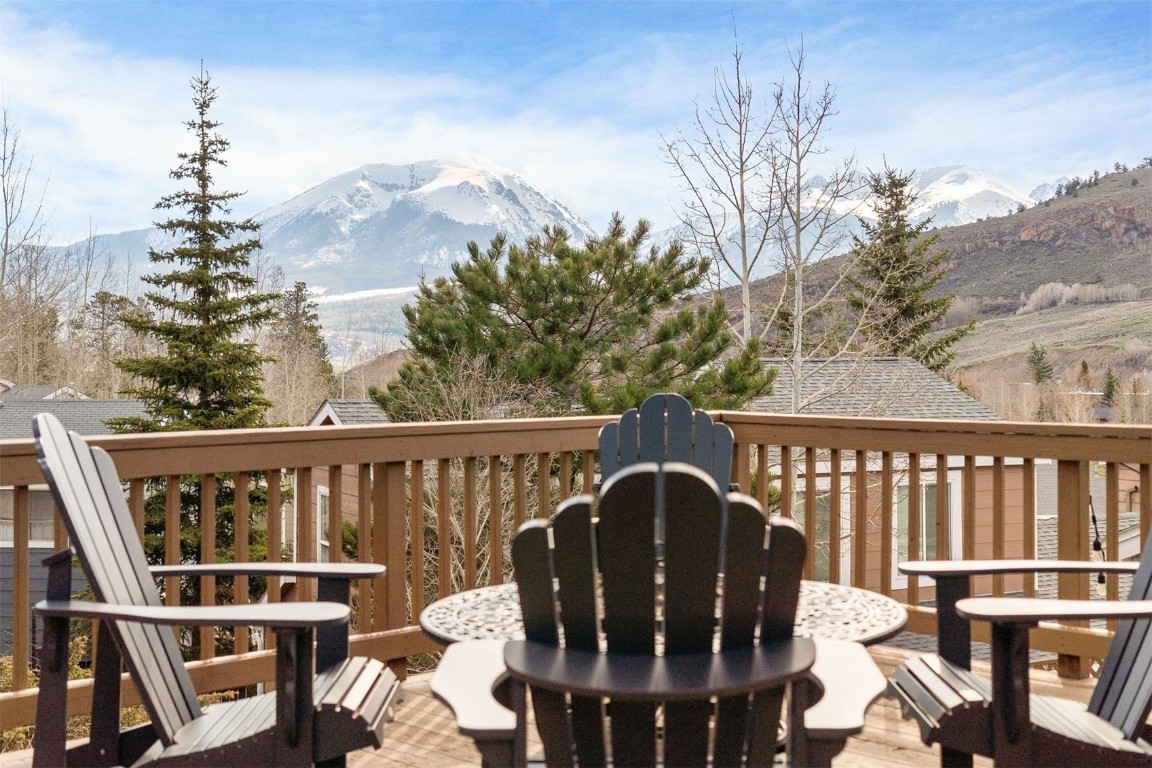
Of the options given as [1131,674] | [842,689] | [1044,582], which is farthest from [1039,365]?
[842,689]

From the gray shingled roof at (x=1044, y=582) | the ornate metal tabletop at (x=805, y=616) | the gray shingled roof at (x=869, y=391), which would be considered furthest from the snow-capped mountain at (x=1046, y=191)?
the ornate metal tabletop at (x=805, y=616)

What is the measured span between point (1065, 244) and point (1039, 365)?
12.3 feet

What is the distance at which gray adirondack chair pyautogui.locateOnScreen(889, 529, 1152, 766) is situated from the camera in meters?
1.82

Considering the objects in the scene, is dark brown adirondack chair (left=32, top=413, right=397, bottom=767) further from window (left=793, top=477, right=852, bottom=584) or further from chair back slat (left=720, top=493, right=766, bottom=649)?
window (left=793, top=477, right=852, bottom=584)

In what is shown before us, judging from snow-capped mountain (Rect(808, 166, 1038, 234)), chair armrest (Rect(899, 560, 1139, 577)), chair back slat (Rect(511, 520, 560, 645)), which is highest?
snow-capped mountain (Rect(808, 166, 1038, 234))

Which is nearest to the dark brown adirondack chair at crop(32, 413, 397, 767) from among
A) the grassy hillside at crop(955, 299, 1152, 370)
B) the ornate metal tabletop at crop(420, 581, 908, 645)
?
the ornate metal tabletop at crop(420, 581, 908, 645)

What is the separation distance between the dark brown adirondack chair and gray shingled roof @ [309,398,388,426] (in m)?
11.5

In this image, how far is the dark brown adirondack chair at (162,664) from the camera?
70.6 inches

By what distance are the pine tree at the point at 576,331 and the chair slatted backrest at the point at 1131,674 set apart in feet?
31.5

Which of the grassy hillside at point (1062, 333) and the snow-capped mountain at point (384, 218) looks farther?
the snow-capped mountain at point (384, 218)

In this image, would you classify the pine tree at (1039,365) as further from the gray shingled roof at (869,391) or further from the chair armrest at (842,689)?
the chair armrest at (842,689)

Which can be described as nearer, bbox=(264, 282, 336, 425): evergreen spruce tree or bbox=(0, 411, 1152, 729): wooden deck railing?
bbox=(0, 411, 1152, 729): wooden deck railing

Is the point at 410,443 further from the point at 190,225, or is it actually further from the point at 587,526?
the point at 190,225

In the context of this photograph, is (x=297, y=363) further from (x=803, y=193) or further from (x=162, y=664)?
(x=162, y=664)
